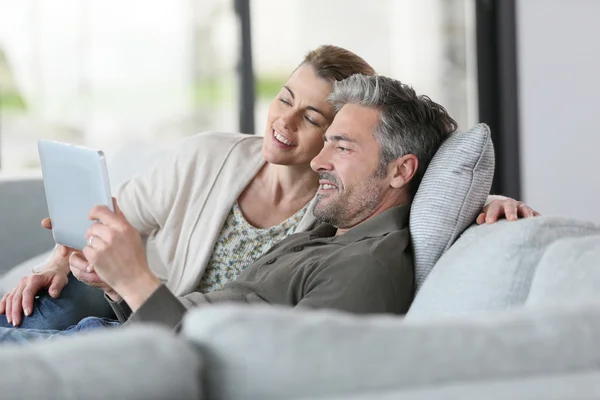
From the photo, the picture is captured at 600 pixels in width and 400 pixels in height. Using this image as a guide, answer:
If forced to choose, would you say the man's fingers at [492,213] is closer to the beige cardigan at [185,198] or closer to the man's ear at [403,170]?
the man's ear at [403,170]

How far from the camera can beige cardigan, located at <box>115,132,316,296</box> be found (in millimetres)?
2355

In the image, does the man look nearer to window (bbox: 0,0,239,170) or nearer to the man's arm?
the man's arm

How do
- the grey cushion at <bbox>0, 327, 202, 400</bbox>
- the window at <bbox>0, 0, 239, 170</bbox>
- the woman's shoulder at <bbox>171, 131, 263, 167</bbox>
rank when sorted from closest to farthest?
1. the grey cushion at <bbox>0, 327, 202, 400</bbox>
2. the woman's shoulder at <bbox>171, 131, 263, 167</bbox>
3. the window at <bbox>0, 0, 239, 170</bbox>

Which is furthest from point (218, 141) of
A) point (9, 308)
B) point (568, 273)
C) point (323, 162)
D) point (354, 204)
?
point (568, 273)

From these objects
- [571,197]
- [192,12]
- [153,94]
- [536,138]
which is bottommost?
[571,197]

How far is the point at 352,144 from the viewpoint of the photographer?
6.86 ft

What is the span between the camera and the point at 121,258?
1666mm

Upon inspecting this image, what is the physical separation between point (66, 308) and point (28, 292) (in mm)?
100

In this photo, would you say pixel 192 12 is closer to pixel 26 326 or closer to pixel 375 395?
pixel 26 326

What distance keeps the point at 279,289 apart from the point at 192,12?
3.30 meters

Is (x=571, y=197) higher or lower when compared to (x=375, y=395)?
lower

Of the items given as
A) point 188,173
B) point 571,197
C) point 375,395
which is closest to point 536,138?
point 571,197

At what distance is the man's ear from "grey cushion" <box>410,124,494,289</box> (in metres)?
0.13

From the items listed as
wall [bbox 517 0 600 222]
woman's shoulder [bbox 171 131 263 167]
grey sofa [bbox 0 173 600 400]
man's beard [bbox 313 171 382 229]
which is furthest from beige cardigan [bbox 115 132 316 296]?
wall [bbox 517 0 600 222]
